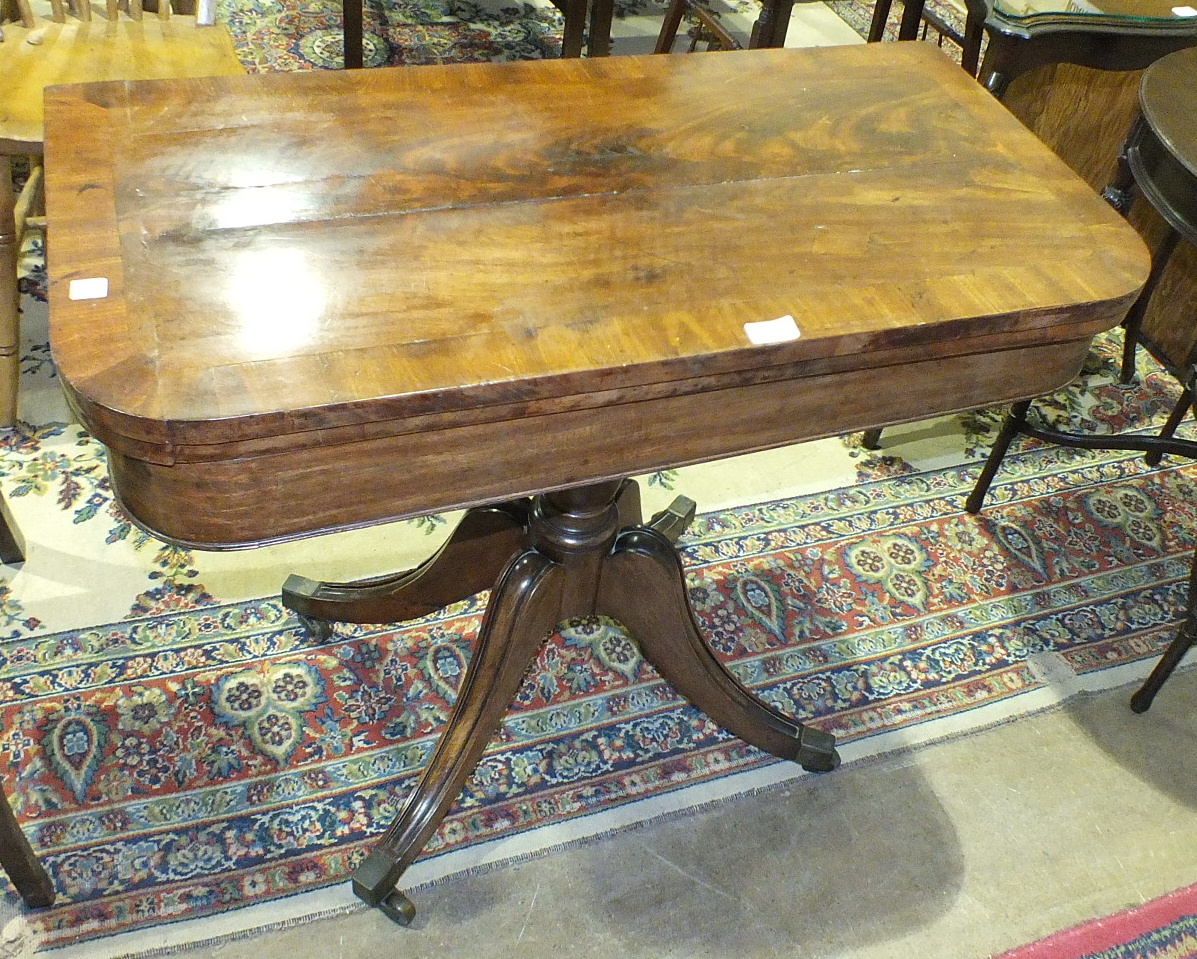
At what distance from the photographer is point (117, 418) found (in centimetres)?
81

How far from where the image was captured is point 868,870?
1.45m

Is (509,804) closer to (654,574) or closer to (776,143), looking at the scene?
(654,574)

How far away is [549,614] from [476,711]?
15cm

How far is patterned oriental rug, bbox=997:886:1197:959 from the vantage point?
139 centimetres

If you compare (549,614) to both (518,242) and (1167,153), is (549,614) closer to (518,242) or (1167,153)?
(518,242)

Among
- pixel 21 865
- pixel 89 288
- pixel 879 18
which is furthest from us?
pixel 879 18

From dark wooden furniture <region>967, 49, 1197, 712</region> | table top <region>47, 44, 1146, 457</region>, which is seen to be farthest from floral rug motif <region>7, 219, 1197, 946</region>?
table top <region>47, 44, 1146, 457</region>

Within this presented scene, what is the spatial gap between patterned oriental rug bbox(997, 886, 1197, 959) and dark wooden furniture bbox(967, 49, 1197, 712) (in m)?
0.32

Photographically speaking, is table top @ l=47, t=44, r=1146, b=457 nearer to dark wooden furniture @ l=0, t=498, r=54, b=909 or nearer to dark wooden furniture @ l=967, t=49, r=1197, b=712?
dark wooden furniture @ l=967, t=49, r=1197, b=712

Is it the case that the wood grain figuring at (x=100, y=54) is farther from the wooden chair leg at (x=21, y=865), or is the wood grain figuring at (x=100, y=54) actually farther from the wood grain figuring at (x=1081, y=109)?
the wood grain figuring at (x=1081, y=109)

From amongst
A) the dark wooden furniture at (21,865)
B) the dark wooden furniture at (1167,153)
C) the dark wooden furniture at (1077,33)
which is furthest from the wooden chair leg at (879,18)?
the dark wooden furniture at (21,865)

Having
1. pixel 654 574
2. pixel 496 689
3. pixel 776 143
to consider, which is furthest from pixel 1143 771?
pixel 776 143

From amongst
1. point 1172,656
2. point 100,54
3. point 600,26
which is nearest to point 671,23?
point 600,26

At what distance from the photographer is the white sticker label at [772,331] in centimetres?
93
